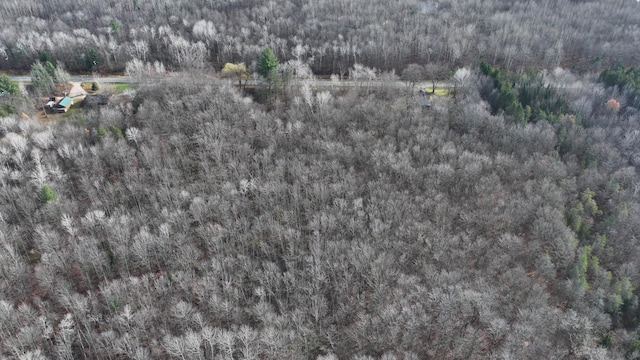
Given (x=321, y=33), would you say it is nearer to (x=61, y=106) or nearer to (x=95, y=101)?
(x=95, y=101)

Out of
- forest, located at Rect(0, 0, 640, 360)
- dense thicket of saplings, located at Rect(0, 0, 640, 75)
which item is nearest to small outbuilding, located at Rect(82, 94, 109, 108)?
forest, located at Rect(0, 0, 640, 360)

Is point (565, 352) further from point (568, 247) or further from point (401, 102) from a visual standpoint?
point (401, 102)

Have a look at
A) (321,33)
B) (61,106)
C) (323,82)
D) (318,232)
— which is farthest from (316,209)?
(321,33)

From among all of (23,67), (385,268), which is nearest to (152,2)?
(23,67)

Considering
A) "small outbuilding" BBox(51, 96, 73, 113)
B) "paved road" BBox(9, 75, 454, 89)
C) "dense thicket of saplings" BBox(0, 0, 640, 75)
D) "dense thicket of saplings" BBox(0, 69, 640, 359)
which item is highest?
"dense thicket of saplings" BBox(0, 0, 640, 75)

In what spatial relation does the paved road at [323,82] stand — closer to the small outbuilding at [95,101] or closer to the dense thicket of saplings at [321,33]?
the dense thicket of saplings at [321,33]

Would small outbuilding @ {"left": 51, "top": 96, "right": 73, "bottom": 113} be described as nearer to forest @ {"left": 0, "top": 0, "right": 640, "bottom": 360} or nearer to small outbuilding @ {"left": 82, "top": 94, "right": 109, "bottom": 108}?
forest @ {"left": 0, "top": 0, "right": 640, "bottom": 360}
